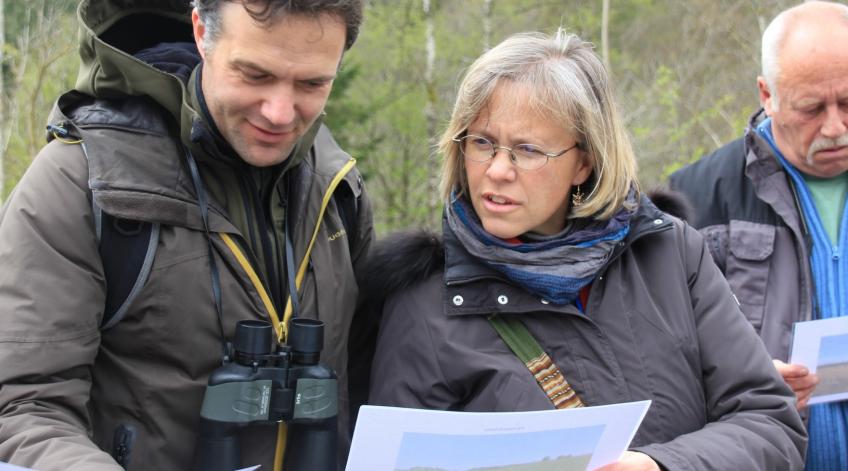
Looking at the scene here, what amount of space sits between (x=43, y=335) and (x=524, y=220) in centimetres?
131

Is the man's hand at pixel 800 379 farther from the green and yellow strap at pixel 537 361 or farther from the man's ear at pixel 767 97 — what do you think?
the man's ear at pixel 767 97

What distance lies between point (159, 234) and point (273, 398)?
1.65 feet

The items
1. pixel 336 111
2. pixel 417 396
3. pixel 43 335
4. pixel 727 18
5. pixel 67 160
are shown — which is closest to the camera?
pixel 43 335

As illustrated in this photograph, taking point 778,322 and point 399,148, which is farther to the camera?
point 399,148

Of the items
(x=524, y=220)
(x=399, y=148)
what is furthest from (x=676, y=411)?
(x=399, y=148)

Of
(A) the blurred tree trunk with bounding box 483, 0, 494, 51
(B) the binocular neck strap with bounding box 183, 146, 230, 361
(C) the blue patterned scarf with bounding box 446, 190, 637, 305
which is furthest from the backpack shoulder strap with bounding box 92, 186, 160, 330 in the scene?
(A) the blurred tree trunk with bounding box 483, 0, 494, 51

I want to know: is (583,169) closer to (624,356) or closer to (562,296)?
(562,296)

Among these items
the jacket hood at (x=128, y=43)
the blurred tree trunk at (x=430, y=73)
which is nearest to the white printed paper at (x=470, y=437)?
the jacket hood at (x=128, y=43)

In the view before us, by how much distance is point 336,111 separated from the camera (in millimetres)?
14703

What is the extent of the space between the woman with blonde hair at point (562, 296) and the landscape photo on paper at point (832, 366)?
0.53 meters

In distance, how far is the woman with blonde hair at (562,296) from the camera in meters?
2.55

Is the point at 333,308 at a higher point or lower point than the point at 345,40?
lower

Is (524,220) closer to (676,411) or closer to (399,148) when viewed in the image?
(676,411)

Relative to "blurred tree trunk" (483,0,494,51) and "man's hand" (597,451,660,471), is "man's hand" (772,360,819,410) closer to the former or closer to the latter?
"man's hand" (597,451,660,471)
